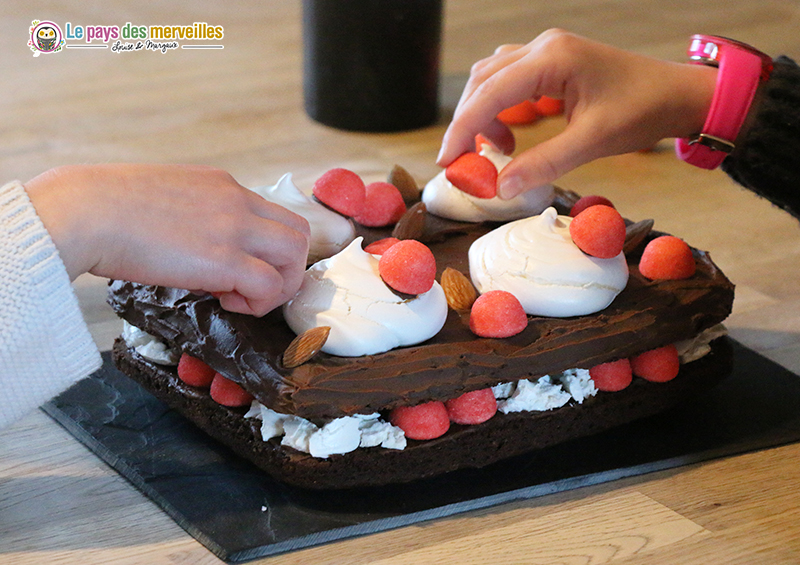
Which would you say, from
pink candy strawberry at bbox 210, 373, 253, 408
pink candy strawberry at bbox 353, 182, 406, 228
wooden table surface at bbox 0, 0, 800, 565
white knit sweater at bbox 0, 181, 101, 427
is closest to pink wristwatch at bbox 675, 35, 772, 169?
wooden table surface at bbox 0, 0, 800, 565

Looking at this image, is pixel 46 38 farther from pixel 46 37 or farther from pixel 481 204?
pixel 481 204

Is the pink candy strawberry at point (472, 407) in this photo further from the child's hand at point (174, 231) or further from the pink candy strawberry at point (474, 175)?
the pink candy strawberry at point (474, 175)

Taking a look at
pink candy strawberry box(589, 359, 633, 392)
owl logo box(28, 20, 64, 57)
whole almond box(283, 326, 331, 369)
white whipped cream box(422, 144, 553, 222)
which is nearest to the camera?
whole almond box(283, 326, 331, 369)

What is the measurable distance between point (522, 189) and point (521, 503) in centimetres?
52

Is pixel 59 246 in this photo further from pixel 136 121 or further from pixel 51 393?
pixel 136 121

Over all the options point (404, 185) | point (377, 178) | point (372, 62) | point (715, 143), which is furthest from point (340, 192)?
point (372, 62)

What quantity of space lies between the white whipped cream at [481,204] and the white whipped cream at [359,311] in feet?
1.21

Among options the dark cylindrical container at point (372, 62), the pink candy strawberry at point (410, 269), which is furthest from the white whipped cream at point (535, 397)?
the dark cylindrical container at point (372, 62)

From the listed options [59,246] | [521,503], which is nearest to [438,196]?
[521,503]

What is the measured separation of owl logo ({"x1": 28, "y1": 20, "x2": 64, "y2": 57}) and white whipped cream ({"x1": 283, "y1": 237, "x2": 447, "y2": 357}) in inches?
90.2

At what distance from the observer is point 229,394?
4.06 ft

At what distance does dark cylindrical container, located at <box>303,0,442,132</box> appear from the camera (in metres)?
2.51

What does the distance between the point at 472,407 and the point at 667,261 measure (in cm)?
40

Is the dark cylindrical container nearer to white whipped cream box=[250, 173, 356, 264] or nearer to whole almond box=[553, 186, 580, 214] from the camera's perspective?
whole almond box=[553, 186, 580, 214]
